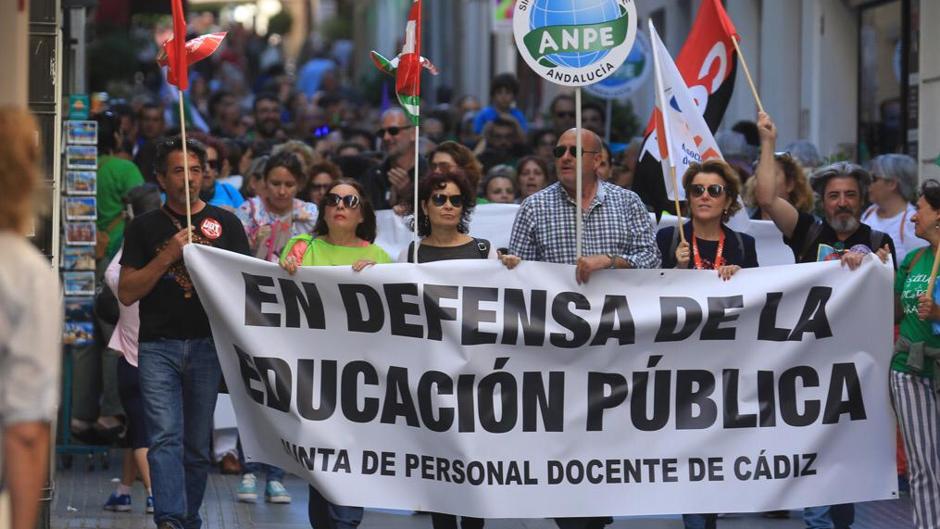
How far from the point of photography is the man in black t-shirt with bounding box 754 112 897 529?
9.12m

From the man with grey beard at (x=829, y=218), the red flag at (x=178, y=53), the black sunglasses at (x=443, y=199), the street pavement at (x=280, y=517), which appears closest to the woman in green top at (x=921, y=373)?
the man with grey beard at (x=829, y=218)

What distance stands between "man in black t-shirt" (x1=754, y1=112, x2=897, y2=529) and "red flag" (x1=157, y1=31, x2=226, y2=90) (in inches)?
109

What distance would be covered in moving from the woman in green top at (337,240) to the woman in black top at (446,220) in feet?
0.80

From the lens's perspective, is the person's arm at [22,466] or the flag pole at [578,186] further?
the flag pole at [578,186]

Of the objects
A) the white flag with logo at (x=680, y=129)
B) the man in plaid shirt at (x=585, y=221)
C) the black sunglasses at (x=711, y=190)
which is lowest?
the man in plaid shirt at (x=585, y=221)

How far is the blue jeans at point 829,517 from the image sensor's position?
8992 millimetres

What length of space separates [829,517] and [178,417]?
3.18m

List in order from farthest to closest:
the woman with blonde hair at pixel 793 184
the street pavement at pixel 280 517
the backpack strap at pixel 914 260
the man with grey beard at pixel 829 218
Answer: the woman with blonde hair at pixel 793 184 → the street pavement at pixel 280 517 → the man with grey beard at pixel 829 218 → the backpack strap at pixel 914 260

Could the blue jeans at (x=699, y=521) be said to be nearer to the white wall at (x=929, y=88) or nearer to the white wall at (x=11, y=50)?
the white wall at (x=11, y=50)

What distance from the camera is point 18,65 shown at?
A: 7.46 meters

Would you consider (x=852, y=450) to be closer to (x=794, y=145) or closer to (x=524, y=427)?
(x=524, y=427)

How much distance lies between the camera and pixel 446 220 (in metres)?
8.73

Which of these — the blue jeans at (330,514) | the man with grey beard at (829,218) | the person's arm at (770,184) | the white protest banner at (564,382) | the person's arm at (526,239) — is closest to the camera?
the white protest banner at (564,382)

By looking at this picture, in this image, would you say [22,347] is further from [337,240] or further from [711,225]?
[711,225]
